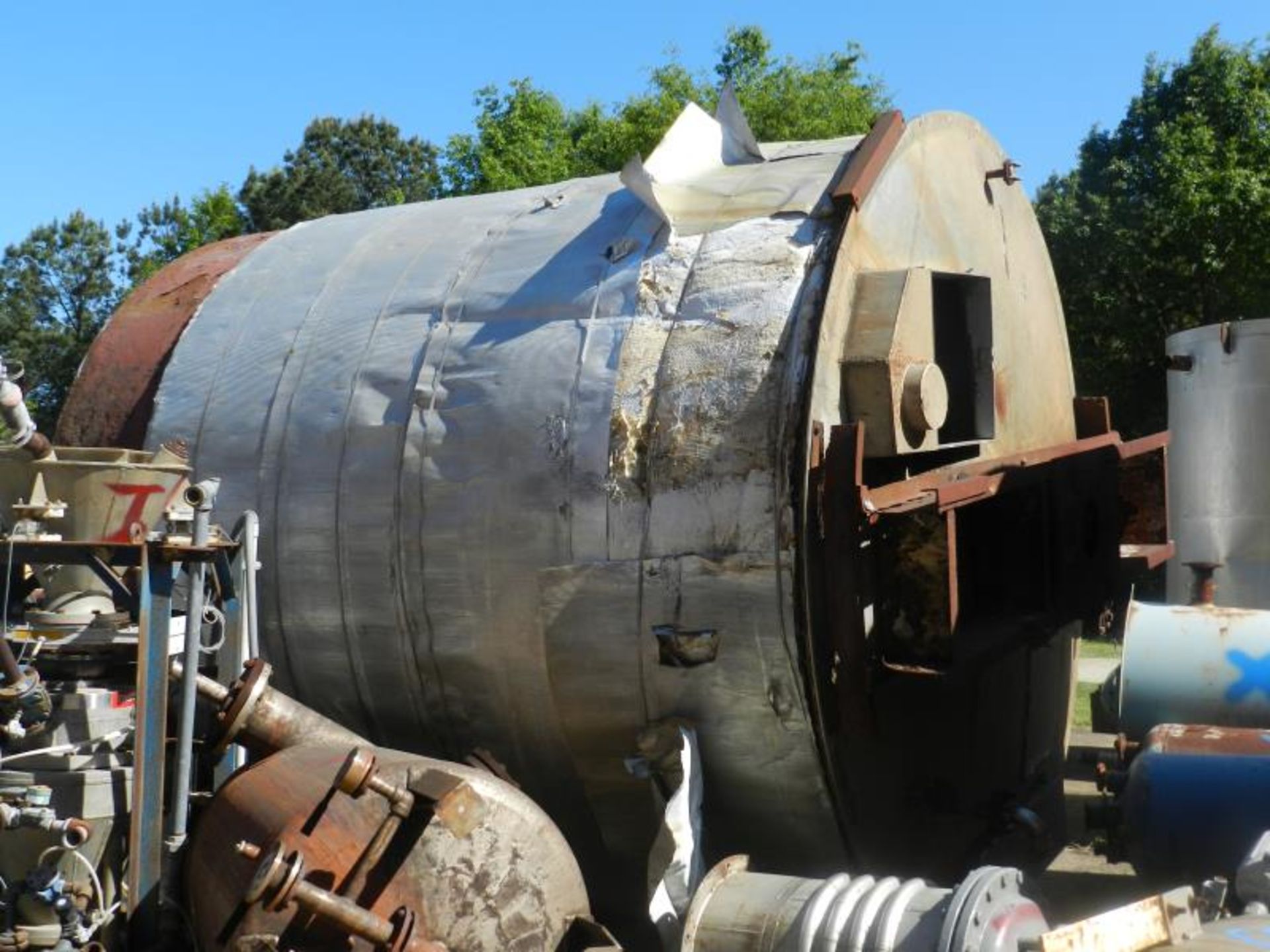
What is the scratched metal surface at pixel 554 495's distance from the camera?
5.59 metres

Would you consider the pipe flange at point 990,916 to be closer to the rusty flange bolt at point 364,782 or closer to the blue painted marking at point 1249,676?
the rusty flange bolt at point 364,782

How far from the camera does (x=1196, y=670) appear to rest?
7348 mm

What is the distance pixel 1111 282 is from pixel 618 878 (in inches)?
933

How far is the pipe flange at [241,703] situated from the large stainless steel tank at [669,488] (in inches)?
28.5

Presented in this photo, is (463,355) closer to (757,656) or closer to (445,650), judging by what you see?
(445,650)

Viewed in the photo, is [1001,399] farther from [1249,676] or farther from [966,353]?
[1249,676]

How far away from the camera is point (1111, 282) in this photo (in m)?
27.4

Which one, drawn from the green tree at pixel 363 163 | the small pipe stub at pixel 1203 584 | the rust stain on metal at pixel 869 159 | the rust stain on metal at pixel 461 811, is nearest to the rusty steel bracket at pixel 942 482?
the rust stain on metal at pixel 869 159

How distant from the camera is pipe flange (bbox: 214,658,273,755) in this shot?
5.61 m

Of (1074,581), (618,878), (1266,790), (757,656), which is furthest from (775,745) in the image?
(1074,581)

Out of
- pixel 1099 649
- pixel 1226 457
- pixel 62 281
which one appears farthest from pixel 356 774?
pixel 62 281

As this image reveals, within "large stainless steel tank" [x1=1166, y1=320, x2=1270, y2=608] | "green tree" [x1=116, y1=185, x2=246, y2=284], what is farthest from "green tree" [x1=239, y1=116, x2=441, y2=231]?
"large stainless steel tank" [x1=1166, y1=320, x2=1270, y2=608]

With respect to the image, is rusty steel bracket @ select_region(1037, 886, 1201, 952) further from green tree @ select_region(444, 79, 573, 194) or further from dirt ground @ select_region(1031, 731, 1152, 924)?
green tree @ select_region(444, 79, 573, 194)

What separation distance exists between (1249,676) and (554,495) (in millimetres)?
3828
